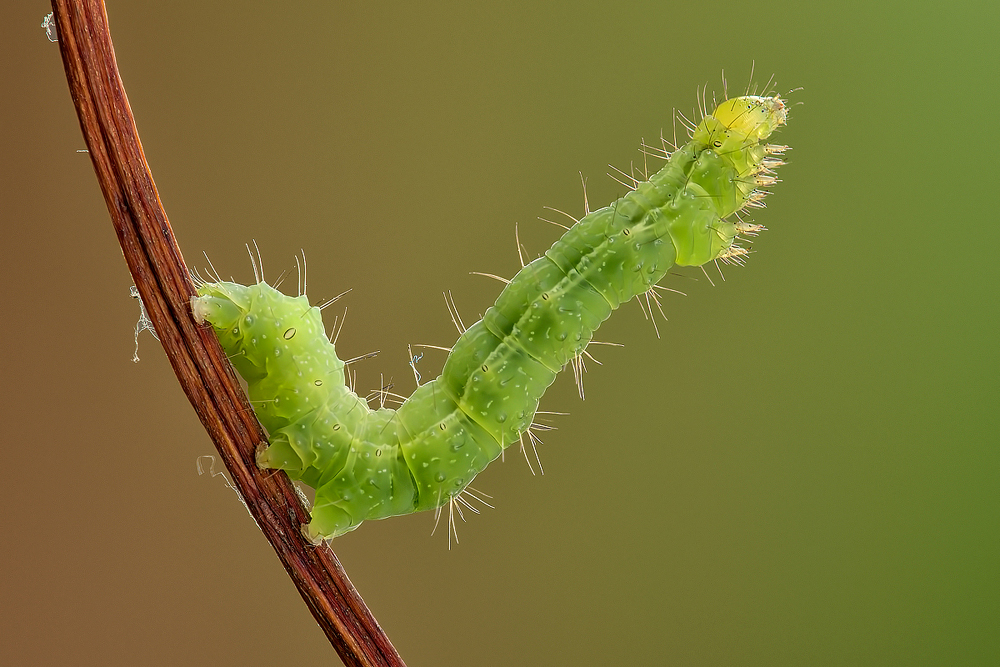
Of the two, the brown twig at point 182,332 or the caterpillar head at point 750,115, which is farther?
the caterpillar head at point 750,115

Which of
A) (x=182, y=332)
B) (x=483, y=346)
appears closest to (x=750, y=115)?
(x=483, y=346)

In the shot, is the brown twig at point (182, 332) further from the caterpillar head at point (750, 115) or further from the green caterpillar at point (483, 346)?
the caterpillar head at point (750, 115)

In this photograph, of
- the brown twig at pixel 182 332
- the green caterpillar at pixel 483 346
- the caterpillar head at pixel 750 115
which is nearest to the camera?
the brown twig at pixel 182 332

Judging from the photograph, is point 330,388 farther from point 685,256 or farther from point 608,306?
point 685,256

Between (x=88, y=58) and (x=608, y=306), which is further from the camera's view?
(x=608, y=306)

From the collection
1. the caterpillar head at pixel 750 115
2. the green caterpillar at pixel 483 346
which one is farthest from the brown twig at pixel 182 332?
the caterpillar head at pixel 750 115

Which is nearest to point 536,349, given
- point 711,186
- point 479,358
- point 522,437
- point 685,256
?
point 479,358

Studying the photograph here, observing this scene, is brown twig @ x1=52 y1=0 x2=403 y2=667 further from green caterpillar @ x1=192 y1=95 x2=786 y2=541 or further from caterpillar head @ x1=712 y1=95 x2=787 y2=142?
caterpillar head @ x1=712 y1=95 x2=787 y2=142
